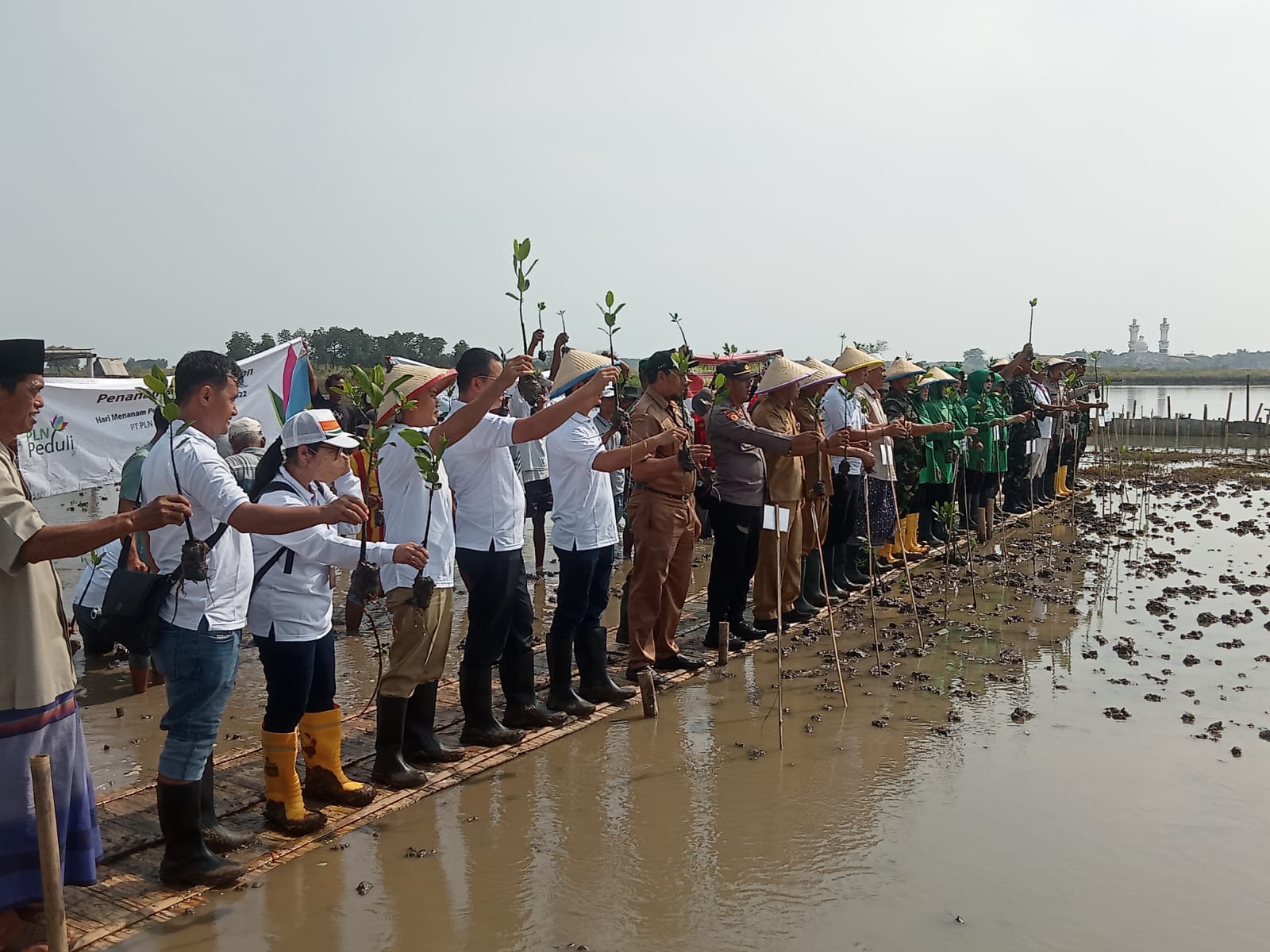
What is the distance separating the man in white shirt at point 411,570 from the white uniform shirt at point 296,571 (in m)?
0.47

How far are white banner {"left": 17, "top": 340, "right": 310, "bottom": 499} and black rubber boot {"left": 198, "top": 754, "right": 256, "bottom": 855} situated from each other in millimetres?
5698

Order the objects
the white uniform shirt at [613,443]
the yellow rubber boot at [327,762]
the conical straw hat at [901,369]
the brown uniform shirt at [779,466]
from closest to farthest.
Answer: the yellow rubber boot at [327,762], the white uniform shirt at [613,443], the brown uniform shirt at [779,466], the conical straw hat at [901,369]

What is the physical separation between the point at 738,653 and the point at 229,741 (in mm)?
3389

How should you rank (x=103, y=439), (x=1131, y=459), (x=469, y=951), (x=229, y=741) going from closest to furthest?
(x=469, y=951), (x=229, y=741), (x=103, y=439), (x=1131, y=459)

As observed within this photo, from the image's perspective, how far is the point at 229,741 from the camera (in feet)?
17.5

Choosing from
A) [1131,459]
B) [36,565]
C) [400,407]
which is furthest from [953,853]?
[1131,459]

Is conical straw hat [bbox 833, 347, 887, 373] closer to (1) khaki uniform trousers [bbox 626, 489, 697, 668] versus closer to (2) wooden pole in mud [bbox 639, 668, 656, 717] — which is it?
(1) khaki uniform trousers [bbox 626, 489, 697, 668]

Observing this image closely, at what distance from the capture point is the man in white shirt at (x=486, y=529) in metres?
4.82

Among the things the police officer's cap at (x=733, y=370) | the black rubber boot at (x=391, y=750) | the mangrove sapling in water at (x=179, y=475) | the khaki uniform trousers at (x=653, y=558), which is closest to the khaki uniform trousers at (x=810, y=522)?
the police officer's cap at (x=733, y=370)

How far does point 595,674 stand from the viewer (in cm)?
591

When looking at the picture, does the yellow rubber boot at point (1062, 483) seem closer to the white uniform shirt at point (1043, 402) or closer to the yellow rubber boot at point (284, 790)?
the white uniform shirt at point (1043, 402)

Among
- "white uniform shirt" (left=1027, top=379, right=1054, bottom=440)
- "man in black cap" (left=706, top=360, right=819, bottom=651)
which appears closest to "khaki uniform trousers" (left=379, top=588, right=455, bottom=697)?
"man in black cap" (left=706, top=360, right=819, bottom=651)

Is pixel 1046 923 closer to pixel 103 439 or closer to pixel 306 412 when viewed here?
pixel 306 412

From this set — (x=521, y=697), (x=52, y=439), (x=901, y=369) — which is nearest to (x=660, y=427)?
(x=521, y=697)
